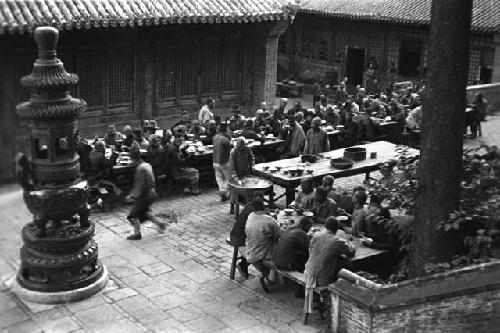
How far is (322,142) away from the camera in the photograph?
51.4 feet

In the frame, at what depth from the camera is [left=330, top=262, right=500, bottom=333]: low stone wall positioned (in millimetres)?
8344

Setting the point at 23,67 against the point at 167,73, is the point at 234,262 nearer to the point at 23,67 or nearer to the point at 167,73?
the point at 23,67

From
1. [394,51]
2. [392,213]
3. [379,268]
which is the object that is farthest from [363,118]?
[394,51]

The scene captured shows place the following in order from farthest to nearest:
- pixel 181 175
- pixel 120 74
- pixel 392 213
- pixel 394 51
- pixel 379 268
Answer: pixel 394 51
pixel 120 74
pixel 181 175
pixel 392 213
pixel 379 268

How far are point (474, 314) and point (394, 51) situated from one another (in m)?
23.5

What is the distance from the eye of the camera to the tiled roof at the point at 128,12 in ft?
52.6

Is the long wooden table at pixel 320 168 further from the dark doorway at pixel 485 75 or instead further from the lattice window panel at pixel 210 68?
the dark doorway at pixel 485 75

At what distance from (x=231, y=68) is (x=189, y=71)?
1595 mm

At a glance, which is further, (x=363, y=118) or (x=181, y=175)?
(x=363, y=118)

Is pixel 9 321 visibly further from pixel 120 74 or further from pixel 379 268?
pixel 120 74

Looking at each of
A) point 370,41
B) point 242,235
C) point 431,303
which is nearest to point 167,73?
point 242,235

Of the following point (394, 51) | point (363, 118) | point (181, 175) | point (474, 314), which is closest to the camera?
point (474, 314)

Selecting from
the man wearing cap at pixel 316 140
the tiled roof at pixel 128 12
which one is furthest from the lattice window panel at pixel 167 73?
the man wearing cap at pixel 316 140

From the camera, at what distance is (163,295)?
414 inches
